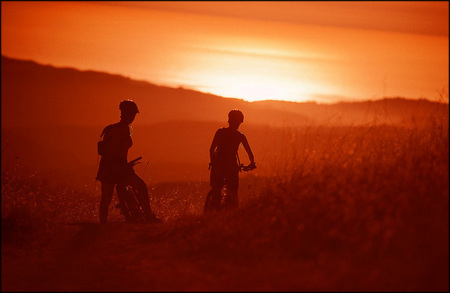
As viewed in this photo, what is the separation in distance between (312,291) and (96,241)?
367 cm

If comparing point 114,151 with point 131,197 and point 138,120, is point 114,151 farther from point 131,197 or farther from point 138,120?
point 138,120

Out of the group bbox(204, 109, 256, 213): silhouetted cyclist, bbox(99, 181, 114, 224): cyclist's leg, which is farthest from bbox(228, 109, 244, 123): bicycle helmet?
bbox(99, 181, 114, 224): cyclist's leg

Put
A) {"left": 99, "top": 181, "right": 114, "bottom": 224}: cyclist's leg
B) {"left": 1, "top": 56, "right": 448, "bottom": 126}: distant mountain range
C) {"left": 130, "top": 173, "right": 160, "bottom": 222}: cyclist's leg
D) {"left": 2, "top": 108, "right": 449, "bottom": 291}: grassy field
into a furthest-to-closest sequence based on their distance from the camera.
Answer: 1. {"left": 1, "top": 56, "right": 448, "bottom": 126}: distant mountain range
2. {"left": 130, "top": 173, "right": 160, "bottom": 222}: cyclist's leg
3. {"left": 99, "top": 181, "right": 114, "bottom": 224}: cyclist's leg
4. {"left": 2, "top": 108, "right": 449, "bottom": 291}: grassy field

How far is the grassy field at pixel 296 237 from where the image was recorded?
260 inches

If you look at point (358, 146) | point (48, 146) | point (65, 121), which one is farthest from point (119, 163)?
point (65, 121)

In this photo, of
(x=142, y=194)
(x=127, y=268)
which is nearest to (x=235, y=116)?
(x=142, y=194)

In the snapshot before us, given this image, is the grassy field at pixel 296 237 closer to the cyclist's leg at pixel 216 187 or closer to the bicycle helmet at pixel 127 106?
the cyclist's leg at pixel 216 187

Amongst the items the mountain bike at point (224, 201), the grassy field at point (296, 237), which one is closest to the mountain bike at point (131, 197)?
the mountain bike at point (224, 201)

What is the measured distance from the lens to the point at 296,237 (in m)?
7.49

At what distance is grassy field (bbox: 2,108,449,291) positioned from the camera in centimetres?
659

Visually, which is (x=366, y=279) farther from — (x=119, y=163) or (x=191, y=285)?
(x=119, y=163)

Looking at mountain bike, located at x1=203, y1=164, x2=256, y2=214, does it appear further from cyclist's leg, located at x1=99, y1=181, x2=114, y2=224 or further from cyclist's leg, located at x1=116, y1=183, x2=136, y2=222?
cyclist's leg, located at x1=99, y1=181, x2=114, y2=224

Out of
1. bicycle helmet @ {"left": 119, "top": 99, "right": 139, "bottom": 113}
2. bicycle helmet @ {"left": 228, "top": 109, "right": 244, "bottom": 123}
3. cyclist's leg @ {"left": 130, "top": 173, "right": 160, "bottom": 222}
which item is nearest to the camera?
bicycle helmet @ {"left": 119, "top": 99, "right": 139, "bottom": 113}

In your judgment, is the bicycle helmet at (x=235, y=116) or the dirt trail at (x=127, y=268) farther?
the bicycle helmet at (x=235, y=116)
